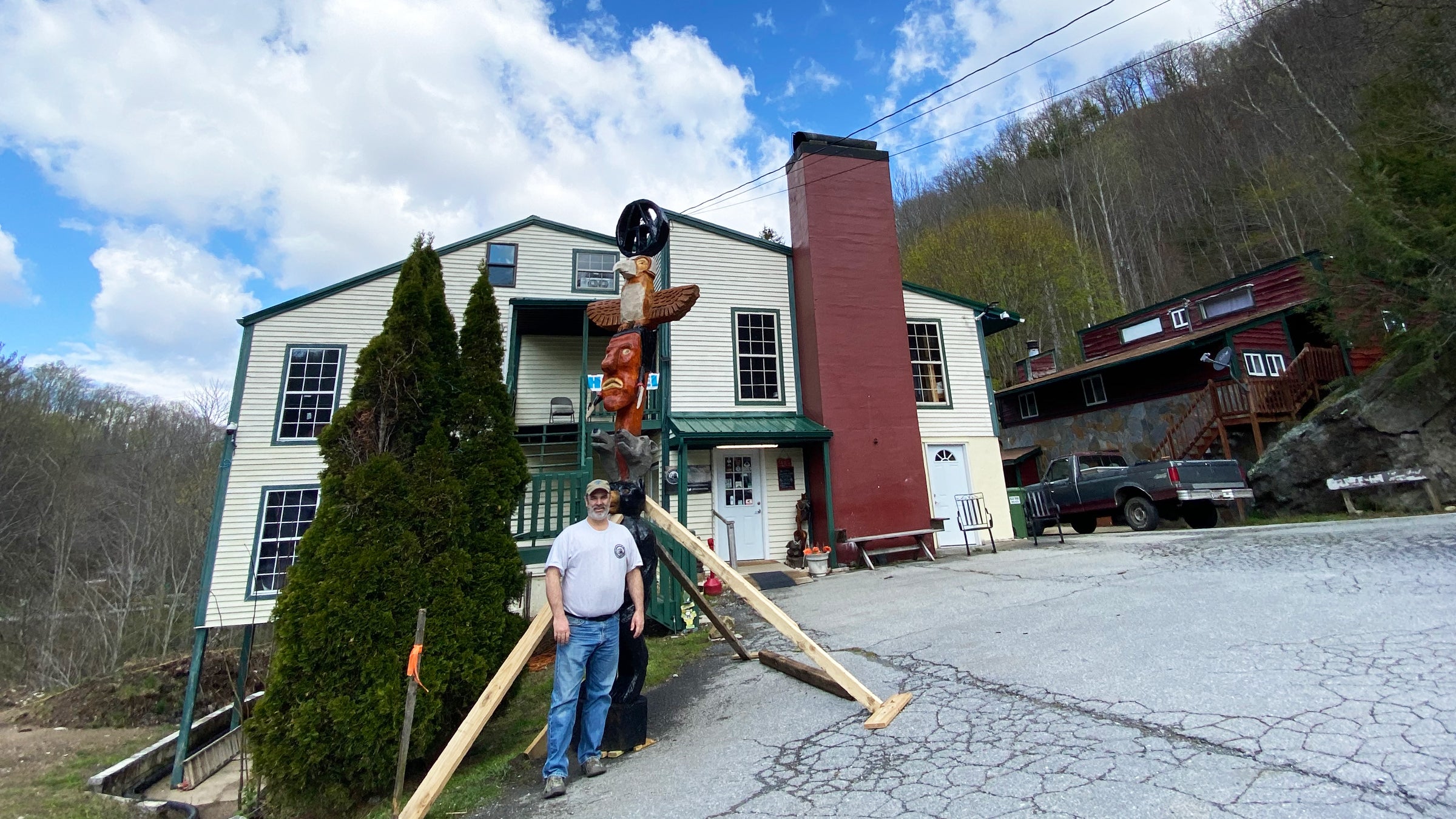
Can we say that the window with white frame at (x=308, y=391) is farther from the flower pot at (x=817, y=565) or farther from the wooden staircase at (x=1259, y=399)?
the wooden staircase at (x=1259, y=399)

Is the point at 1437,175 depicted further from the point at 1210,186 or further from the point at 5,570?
the point at 5,570

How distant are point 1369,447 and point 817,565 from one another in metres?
11.5

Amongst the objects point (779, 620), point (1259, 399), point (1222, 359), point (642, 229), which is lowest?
point (779, 620)

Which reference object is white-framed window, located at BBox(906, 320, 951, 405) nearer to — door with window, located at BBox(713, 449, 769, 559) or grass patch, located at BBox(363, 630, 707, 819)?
door with window, located at BBox(713, 449, 769, 559)

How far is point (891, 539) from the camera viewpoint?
11500 mm

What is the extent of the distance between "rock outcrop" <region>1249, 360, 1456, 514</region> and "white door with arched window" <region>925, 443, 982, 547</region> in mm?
6471

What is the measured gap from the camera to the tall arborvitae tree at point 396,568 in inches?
144

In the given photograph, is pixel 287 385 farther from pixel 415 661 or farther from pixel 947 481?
→ pixel 947 481

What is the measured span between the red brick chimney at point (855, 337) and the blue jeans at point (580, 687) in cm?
804

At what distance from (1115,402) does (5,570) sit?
3541 cm

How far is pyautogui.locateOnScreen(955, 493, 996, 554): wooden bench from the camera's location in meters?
11.1

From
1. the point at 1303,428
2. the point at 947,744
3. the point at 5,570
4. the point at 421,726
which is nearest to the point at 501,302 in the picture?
the point at 421,726

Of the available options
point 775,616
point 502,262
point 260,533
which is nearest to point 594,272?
point 502,262

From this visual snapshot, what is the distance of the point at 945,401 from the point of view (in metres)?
13.4
